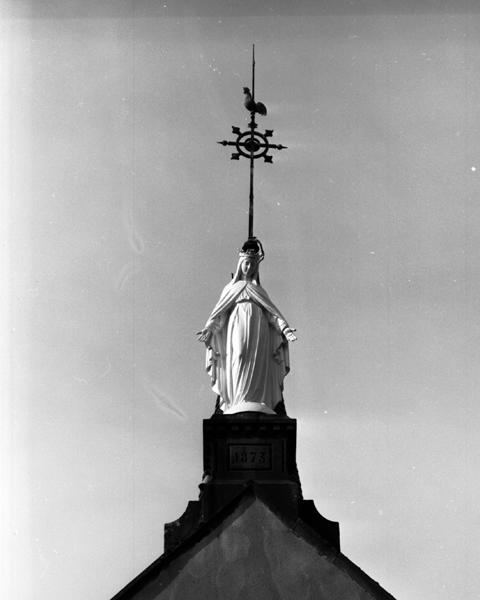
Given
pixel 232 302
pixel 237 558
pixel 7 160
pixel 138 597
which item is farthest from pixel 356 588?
pixel 7 160

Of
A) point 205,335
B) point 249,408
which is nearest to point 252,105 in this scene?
point 205,335

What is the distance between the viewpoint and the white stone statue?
27594 millimetres

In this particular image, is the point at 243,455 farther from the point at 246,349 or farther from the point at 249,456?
the point at 246,349

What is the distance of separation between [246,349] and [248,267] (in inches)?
Result: 79.7

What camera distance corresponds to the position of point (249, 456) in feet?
89.9

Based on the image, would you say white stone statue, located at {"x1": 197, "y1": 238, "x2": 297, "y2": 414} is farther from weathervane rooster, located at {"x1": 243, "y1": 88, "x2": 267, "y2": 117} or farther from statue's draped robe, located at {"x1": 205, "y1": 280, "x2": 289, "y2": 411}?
weathervane rooster, located at {"x1": 243, "y1": 88, "x2": 267, "y2": 117}

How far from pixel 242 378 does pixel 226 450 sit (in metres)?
1.35

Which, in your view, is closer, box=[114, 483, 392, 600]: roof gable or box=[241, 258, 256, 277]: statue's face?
box=[114, 483, 392, 600]: roof gable

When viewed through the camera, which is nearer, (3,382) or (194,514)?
(194,514)

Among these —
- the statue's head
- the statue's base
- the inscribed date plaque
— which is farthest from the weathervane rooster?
the inscribed date plaque

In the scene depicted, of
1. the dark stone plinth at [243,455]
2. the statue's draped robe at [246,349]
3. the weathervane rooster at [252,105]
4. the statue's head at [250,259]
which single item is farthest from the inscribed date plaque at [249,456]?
the weathervane rooster at [252,105]

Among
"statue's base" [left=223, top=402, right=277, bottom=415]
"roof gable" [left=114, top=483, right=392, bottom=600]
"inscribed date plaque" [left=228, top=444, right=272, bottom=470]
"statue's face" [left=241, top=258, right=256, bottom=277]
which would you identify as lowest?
"roof gable" [left=114, top=483, right=392, bottom=600]

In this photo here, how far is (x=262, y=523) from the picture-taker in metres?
26.1

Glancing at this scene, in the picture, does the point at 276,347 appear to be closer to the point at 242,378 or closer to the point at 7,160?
the point at 242,378
